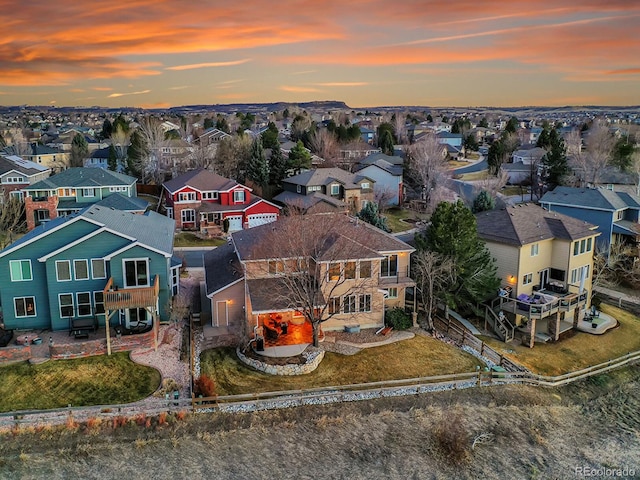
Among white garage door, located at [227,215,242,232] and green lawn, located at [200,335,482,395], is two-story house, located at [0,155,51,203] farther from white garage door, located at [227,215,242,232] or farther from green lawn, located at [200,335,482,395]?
green lawn, located at [200,335,482,395]

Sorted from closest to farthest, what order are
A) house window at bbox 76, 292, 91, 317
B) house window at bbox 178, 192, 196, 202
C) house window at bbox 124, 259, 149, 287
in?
house window at bbox 76, 292, 91, 317, house window at bbox 124, 259, 149, 287, house window at bbox 178, 192, 196, 202

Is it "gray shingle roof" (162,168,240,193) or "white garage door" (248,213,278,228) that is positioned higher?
"gray shingle roof" (162,168,240,193)

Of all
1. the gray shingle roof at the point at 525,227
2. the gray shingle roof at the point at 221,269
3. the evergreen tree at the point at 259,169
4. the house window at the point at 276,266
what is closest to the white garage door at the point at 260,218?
the evergreen tree at the point at 259,169

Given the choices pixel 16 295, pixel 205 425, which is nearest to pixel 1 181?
pixel 16 295

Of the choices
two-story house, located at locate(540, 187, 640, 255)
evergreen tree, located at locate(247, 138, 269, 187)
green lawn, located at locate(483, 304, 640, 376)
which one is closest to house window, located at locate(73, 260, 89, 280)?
A: green lawn, located at locate(483, 304, 640, 376)

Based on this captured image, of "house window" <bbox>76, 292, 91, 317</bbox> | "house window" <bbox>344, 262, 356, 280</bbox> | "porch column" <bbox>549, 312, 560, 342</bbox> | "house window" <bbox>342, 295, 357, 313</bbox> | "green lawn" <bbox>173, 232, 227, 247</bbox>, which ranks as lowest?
"porch column" <bbox>549, 312, 560, 342</bbox>

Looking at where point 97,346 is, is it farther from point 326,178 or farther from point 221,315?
point 326,178

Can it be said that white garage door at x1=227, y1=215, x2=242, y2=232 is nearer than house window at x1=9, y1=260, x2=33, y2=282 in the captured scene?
No

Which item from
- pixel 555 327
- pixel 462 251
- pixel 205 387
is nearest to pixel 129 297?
pixel 205 387

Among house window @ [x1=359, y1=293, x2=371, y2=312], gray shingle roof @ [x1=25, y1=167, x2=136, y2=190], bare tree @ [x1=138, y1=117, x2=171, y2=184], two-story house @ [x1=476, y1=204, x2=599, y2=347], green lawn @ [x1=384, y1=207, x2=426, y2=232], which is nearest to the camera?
house window @ [x1=359, y1=293, x2=371, y2=312]
